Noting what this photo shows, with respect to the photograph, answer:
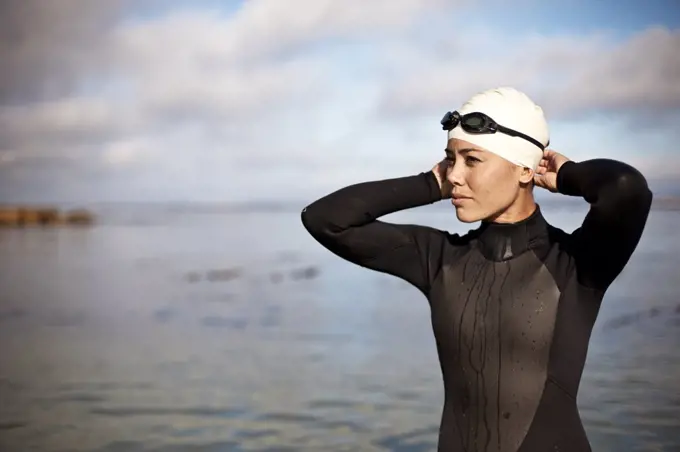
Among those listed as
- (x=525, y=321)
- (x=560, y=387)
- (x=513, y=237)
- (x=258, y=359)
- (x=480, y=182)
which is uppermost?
(x=480, y=182)

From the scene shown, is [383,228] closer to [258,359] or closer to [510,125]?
[510,125]

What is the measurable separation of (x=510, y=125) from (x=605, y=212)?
28cm

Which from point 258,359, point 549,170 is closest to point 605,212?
point 549,170

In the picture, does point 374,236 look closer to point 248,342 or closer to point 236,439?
point 236,439

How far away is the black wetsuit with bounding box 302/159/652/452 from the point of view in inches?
84.5

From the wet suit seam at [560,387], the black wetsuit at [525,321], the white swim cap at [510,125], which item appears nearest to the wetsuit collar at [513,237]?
the black wetsuit at [525,321]

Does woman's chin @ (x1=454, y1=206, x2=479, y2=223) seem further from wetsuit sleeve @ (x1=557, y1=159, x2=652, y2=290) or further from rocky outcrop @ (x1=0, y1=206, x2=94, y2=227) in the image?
rocky outcrop @ (x1=0, y1=206, x2=94, y2=227)

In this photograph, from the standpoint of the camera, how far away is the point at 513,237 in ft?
7.39

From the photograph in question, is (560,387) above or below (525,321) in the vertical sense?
below

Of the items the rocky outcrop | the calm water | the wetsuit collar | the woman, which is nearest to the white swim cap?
the woman

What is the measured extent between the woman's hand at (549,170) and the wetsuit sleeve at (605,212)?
0.11 ft

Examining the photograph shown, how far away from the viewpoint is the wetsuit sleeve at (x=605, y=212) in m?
2.03

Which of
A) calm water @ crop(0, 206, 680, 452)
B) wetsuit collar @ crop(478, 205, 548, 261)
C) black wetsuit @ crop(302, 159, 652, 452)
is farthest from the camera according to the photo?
calm water @ crop(0, 206, 680, 452)

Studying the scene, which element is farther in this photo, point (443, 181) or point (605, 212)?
point (443, 181)
